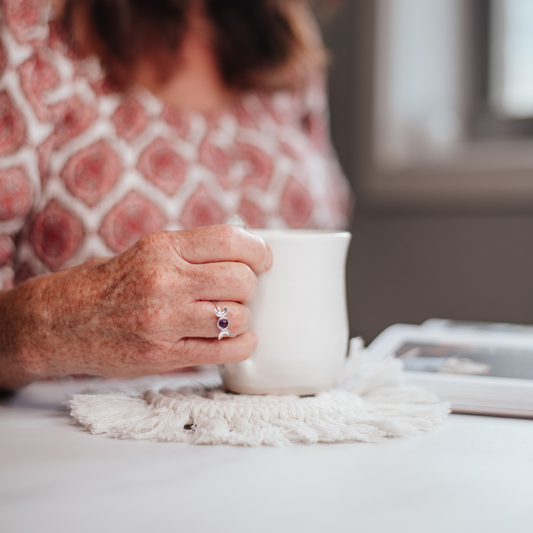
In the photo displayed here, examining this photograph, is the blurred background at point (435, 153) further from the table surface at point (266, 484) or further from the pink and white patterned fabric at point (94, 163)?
the table surface at point (266, 484)

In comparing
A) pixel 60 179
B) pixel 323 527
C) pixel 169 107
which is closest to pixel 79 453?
pixel 323 527

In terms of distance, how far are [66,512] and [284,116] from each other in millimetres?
931

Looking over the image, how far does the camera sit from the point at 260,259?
417 mm

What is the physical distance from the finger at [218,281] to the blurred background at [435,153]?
4.24 feet

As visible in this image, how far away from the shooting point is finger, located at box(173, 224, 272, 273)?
40 cm

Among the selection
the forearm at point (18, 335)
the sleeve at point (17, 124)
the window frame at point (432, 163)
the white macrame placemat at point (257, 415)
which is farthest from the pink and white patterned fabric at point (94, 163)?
the window frame at point (432, 163)

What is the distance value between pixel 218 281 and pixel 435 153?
1488 millimetres

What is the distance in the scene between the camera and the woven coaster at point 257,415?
38 centimetres

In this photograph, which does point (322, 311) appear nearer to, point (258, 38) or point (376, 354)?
point (376, 354)

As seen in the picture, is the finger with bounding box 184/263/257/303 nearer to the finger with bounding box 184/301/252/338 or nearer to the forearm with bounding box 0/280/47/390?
the finger with bounding box 184/301/252/338

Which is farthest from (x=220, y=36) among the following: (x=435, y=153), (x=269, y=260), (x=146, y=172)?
(x=435, y=153)

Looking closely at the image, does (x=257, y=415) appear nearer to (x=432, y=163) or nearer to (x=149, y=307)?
(x=149, y=307)

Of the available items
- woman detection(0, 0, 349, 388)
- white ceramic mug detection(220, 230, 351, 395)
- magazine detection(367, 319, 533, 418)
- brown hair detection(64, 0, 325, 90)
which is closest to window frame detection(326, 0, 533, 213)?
woman detection(0, 0, 349, 388)

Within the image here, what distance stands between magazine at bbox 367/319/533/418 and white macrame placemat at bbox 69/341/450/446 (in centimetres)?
4
